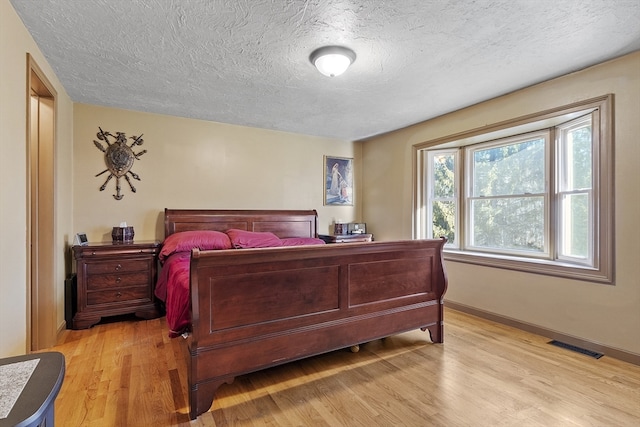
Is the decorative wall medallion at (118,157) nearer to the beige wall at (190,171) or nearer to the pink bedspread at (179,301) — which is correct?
the beige wall at (190,171)

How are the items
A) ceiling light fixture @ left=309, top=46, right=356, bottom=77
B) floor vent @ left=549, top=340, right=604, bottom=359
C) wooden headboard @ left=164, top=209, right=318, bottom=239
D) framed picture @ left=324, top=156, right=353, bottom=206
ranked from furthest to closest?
framed picture @ left=324, top=156, right=353, bottom=206 < wooden headboard @ left=164, top=209, right=318, bottom=239 < floor vent @ left=549, top=340, right=604, bottom=359 < ceiling light fixture @ left=309, top=46, right=356, bottom=77

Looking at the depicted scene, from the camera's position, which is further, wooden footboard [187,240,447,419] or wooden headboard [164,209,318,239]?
wooden headboard [164,209,318,239]

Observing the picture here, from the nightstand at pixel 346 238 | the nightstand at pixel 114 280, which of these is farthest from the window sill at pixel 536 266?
the nightstand at pixel 114 280

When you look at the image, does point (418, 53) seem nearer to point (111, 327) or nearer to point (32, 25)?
point (32, 25)

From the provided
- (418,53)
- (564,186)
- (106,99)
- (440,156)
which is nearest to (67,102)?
(106,99)

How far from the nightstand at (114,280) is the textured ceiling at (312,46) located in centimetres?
165

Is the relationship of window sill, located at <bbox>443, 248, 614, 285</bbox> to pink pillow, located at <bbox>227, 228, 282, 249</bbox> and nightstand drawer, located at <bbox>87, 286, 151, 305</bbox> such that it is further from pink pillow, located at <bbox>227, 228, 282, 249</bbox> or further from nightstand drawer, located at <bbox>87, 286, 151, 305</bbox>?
nightstand drawer, located at <bbox>87, 286, 151, 305</bbox>

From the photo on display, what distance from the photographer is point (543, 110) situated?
3053mm

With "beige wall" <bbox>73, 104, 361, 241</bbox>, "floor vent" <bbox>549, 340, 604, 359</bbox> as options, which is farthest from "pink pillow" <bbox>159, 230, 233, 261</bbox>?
"floor vent" <bbox>549, 340, 604, 359</bbox>

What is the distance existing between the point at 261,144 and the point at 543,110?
3414 millimetres

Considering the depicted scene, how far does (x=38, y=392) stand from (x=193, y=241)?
8.85 ft

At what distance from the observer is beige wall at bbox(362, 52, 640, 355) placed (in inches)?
99.1

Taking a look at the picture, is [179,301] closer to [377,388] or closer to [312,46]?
[377,388]

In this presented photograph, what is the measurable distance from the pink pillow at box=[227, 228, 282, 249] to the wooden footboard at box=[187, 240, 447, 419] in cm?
168
